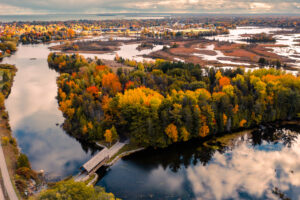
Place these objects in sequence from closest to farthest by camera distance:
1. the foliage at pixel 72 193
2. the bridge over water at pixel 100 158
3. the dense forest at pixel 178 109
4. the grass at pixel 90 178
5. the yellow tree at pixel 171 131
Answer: the foliage at pixel 72 193, the grass at pixel 90 178, the bridge over water at pixel 100 158, the yellow tree at pixel 171 131, the dense forest at pixel 178 109

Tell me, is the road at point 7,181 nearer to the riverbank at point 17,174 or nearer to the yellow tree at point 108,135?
the riverbank at point 17,174

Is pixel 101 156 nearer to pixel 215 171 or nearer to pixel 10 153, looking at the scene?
pixel 10 153

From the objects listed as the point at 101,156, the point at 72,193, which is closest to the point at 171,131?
the point at 101,156

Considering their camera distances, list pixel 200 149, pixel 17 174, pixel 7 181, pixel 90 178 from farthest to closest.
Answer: pixel 200 149 → pixel 90 178 → pixel 17 174 → pixel 7 181

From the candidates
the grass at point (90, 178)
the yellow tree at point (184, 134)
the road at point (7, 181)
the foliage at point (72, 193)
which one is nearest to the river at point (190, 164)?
the grass at point (90, 178)

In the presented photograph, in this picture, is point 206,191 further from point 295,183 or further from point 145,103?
point 145,103

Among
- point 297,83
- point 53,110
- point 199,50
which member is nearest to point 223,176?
point 297,83

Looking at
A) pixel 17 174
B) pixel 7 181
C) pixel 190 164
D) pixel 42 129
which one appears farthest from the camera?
pixel 42 129
